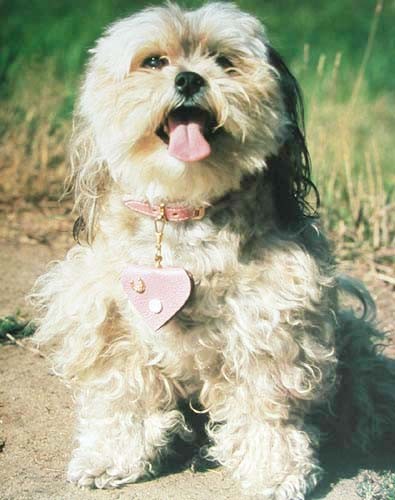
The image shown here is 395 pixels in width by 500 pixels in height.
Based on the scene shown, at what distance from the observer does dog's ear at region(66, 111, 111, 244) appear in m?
3.08

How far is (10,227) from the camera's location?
5.57 m

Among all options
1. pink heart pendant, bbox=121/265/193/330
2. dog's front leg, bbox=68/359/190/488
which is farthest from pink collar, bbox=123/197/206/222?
dog's front leg, bbox=68/359/190/488

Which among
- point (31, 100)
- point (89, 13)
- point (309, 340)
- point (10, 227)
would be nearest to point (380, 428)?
point (309, 340)

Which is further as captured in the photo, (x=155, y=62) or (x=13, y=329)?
(x=13, y=329)

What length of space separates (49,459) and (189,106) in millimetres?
1276

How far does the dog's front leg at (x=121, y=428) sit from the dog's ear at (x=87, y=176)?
1.52ft

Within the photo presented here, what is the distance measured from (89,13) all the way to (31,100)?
2.87 meters

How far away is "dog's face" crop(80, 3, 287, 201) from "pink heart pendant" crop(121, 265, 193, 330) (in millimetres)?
222

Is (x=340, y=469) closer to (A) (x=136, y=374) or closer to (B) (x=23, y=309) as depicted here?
(A) (x=136, y=374)

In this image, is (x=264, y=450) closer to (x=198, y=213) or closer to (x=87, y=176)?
(x=198, y=213)

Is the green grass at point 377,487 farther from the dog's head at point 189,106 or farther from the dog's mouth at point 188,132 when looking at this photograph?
the dog's mouth at point 188,132

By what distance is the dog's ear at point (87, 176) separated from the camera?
3.08 m

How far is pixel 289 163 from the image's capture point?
309 cm

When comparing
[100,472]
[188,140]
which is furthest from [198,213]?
[100,472]
